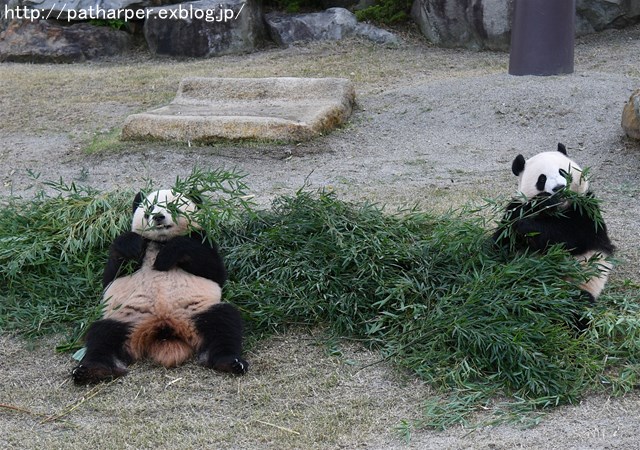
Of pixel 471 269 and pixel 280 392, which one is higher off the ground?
pixel 471 269

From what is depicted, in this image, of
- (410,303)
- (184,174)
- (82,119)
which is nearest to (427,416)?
(410,303)

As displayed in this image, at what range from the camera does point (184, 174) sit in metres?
6.96

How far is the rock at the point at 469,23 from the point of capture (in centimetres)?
1078

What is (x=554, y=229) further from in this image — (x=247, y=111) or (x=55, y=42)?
(x=55, y=42)

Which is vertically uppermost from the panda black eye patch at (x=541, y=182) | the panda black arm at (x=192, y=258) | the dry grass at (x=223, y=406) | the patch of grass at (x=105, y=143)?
the panda black eye patch at (x=541, y=182)

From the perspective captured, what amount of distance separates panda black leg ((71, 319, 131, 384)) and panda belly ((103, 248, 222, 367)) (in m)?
0.04

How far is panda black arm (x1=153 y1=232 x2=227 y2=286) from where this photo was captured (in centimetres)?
409

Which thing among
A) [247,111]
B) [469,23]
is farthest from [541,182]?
[469,23]

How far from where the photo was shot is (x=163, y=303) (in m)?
3.96

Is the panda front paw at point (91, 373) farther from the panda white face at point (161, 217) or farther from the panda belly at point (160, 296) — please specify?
the panda white face at point (161, 217)

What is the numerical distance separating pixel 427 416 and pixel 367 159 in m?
4.10

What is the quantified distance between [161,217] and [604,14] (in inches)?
335

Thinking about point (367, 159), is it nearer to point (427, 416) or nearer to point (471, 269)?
point (471, 269)

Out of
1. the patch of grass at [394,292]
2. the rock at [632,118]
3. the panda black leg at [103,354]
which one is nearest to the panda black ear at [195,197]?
the patch of grass at [394,292]
